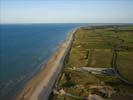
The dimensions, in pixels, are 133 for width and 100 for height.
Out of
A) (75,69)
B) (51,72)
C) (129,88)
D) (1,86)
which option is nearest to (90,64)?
(75,69)

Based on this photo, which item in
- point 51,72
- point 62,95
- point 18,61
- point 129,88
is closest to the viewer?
point 62,95

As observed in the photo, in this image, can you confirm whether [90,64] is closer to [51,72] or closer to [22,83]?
[51,72]

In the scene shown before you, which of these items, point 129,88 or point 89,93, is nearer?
point 89,93

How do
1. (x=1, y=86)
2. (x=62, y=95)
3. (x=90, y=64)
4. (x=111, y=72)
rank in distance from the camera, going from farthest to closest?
(x=90, y=64)
(x=111, y=72)
(x=1, y=86)
(x=62, y=95)

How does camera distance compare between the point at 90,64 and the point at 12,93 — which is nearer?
the point at 12,93

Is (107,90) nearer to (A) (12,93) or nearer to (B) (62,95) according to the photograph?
(B) (62,95)

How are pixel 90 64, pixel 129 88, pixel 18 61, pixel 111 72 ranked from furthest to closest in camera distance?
pixel 18 61, pixel 90 64, pixel 111 72, pixel 129 88

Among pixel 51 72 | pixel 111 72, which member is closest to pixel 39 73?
pixel 51 72

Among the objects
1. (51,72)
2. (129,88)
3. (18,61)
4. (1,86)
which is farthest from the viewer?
(18,61)
